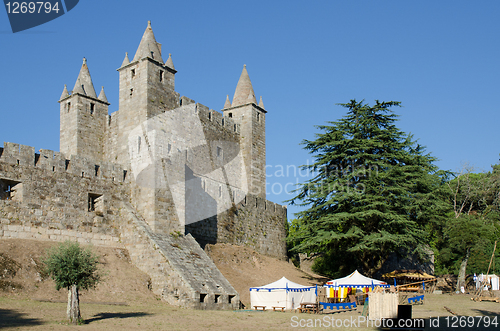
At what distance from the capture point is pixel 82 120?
83.8 ft

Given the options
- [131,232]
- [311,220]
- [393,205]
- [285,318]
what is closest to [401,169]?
[393,205]

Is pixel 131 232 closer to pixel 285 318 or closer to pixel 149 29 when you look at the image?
pixel 285 318

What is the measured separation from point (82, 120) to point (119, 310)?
1309 cm

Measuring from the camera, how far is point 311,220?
28672mm

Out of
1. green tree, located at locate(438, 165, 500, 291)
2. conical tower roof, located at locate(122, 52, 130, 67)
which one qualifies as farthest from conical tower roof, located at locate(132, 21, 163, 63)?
green tree, located at locate(438, 165, 500, 291)

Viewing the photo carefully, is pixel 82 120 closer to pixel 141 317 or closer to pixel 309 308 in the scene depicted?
pixel 141 317

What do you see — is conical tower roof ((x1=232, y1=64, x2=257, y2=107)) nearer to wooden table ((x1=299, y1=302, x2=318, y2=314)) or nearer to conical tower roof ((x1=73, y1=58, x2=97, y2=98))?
conical tower roof ((x1=73, y1=58, x2=97, y2=98))

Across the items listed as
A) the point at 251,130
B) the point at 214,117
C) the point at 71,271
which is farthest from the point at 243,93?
the point at 71,271

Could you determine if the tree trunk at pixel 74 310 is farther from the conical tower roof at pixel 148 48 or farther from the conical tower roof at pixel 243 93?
the conical tower roof at pixel 243 93

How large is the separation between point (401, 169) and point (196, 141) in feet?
37.6

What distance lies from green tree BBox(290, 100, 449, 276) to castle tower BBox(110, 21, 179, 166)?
406 inches

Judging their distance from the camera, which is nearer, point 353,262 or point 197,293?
point 197,293

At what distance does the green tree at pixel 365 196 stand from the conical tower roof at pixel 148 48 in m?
11.2

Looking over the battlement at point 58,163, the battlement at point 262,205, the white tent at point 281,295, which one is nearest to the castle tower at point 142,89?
the battlement at point 58,163
